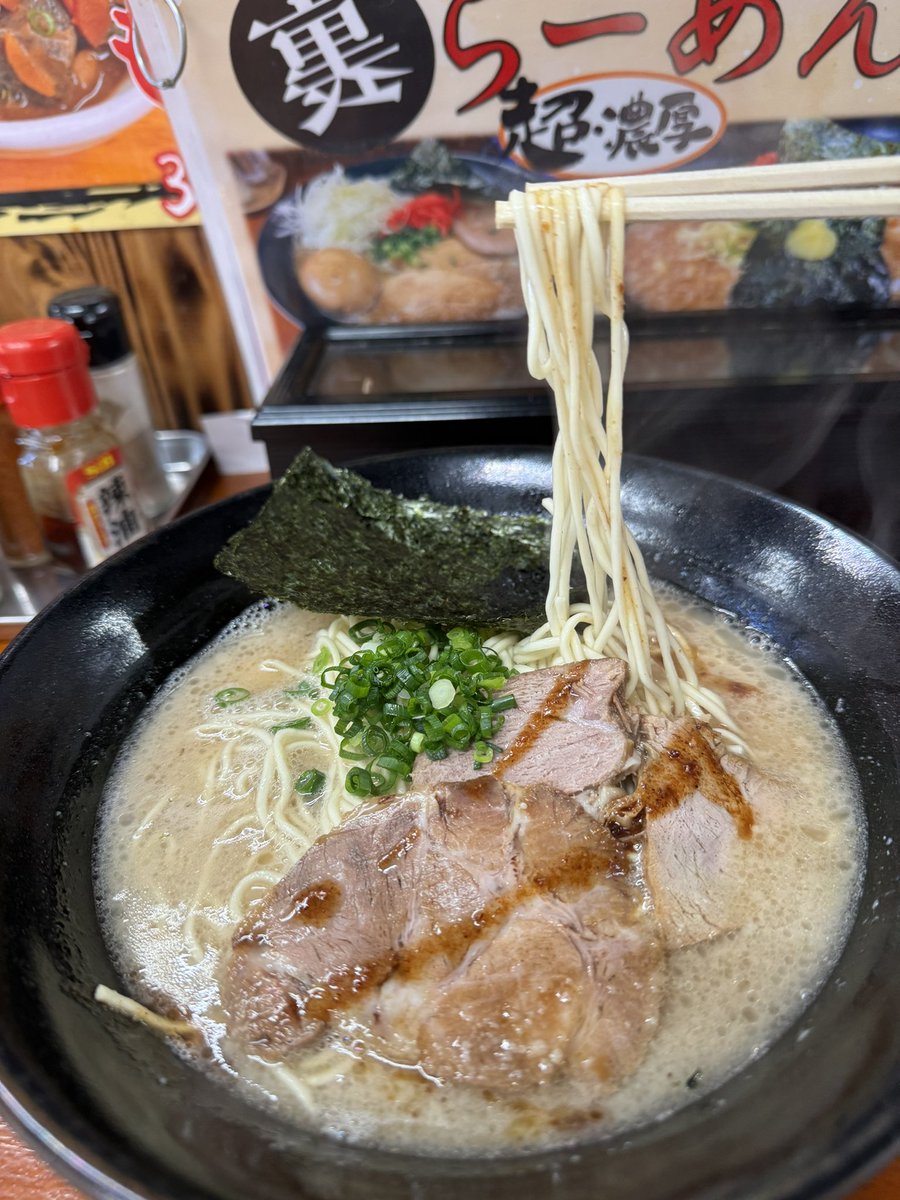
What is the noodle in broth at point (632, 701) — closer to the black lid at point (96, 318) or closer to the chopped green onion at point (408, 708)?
the chopped green onion at point (408, 708)

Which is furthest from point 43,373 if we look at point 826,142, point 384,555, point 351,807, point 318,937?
point 826,142

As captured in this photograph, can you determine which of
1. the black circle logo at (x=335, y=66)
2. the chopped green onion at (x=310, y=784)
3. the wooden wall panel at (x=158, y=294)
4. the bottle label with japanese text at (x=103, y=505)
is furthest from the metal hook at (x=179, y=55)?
the chopped green onion at (x=310, y=784)

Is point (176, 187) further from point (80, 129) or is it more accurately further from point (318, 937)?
point (318, 937)

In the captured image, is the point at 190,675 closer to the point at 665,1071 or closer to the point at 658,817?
the point at 658,817

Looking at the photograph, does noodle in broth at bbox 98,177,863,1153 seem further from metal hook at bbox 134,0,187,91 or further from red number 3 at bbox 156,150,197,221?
red number 3 at bbox 156,150,197,221

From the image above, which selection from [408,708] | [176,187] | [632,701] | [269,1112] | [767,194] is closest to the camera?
[269,1112]

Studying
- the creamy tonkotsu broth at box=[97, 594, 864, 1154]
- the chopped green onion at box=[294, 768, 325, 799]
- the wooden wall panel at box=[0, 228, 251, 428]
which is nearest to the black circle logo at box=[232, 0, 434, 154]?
the wooden wall panel at box=[0, 228, 251, 428]
